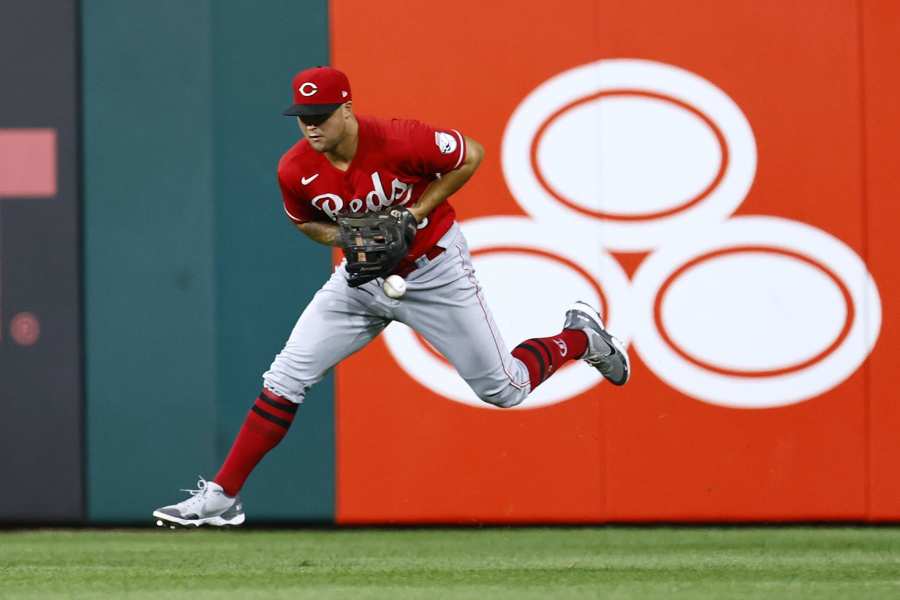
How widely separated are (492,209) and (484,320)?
1.35 metres

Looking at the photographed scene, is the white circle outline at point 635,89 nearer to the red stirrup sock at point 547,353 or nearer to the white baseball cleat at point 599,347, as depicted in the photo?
the white baseball cleat at point 599,347

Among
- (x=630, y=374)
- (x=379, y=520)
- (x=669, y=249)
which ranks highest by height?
(x=669, y=249)

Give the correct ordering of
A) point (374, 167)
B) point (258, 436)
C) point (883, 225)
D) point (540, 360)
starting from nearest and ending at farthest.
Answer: point (374, 167)
point (258, 436)
point (540, 360)
point (883, 225)

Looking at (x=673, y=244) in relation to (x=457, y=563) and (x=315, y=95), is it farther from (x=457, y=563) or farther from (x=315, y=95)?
(x=315, y=95)

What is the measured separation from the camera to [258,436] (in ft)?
18.4

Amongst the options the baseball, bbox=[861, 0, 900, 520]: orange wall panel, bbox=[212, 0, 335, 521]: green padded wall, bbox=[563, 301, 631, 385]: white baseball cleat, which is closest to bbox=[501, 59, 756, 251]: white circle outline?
bbox=[861, 0, 900, 520]: orange wall panel

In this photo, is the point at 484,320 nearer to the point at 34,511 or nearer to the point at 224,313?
the point at 224,313

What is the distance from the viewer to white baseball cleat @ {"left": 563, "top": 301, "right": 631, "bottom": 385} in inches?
242

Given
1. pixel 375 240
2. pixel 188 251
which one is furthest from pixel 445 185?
pixel 188 251

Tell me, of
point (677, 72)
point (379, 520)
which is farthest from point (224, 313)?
point (677, 72)

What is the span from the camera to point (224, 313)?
277 inches

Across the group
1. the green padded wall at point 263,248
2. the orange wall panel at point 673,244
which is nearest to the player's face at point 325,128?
the orange wall panel at point 673,244

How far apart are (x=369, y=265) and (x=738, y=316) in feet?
7.34

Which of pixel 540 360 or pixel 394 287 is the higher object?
pixel 394 287
